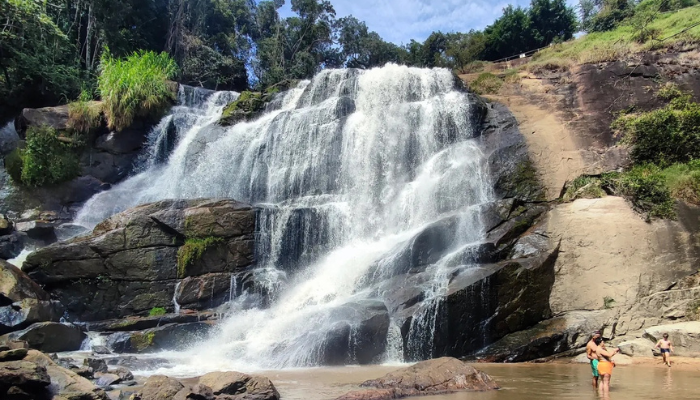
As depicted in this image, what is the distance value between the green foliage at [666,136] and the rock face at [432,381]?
1334cm

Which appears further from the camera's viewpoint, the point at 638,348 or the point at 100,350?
the point at 100,350

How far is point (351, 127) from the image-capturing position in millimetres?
21812

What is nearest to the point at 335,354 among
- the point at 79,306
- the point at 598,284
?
the point at 598,284

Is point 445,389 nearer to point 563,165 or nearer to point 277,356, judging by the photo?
point 277,356

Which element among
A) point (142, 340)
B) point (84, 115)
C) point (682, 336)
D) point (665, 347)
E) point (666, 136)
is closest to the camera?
point (665, 347)

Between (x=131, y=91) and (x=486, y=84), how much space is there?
58.8ft

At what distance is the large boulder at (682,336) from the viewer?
10891 millimetres

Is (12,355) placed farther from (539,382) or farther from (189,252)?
(189,252)

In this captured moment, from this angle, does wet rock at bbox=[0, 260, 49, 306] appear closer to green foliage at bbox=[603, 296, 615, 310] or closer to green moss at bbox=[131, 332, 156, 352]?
green moss at bbox=[131, 332, 156, 352]

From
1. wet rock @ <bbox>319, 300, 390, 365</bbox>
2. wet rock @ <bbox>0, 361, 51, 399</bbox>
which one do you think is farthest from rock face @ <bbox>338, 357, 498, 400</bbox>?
wet rock @ <bbox>0, 361, 51, 399</bbox>

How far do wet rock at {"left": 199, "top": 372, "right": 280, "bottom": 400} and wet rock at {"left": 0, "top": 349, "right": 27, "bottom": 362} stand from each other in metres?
2.81

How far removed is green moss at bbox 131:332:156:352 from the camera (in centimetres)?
1340

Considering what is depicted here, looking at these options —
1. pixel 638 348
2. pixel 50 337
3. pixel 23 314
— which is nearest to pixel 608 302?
pixel 638 348

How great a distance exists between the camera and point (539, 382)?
842 centimetres
